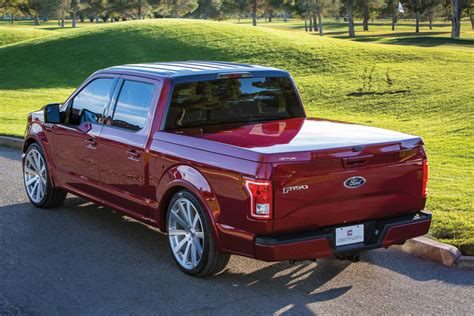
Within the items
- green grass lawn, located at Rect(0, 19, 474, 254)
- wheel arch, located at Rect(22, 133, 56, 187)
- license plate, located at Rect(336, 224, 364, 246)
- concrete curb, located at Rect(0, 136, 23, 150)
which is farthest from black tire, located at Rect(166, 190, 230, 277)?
concrete curb, located at Rect(0, 136, 23, 150)

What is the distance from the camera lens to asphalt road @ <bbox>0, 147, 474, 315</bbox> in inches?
218

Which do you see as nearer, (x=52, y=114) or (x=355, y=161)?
(x=355, y=161)

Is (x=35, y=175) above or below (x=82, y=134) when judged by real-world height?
below

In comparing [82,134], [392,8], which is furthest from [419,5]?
[82,134]

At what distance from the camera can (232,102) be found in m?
Result: 6.98

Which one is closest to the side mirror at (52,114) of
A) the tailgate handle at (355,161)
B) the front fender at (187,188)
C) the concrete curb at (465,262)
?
the front fender at (187,188)

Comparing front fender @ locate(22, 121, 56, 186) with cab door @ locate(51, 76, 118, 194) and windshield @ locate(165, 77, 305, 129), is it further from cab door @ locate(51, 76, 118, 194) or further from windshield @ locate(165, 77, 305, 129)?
windshield @ locate(165, 77, 305, 129)

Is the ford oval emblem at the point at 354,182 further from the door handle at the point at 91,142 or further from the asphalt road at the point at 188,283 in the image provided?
the door handle at the point at 91,142

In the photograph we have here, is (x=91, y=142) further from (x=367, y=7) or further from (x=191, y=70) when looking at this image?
(x=367, y=7)

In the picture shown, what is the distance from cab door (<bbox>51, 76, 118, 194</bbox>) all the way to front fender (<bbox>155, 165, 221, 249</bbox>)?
1.32m

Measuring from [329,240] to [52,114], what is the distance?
3952 millimetres

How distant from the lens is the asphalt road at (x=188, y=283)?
5.55 metres

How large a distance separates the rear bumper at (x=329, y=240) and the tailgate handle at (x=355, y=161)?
1.66 ft

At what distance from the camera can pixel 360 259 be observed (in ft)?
22.1
